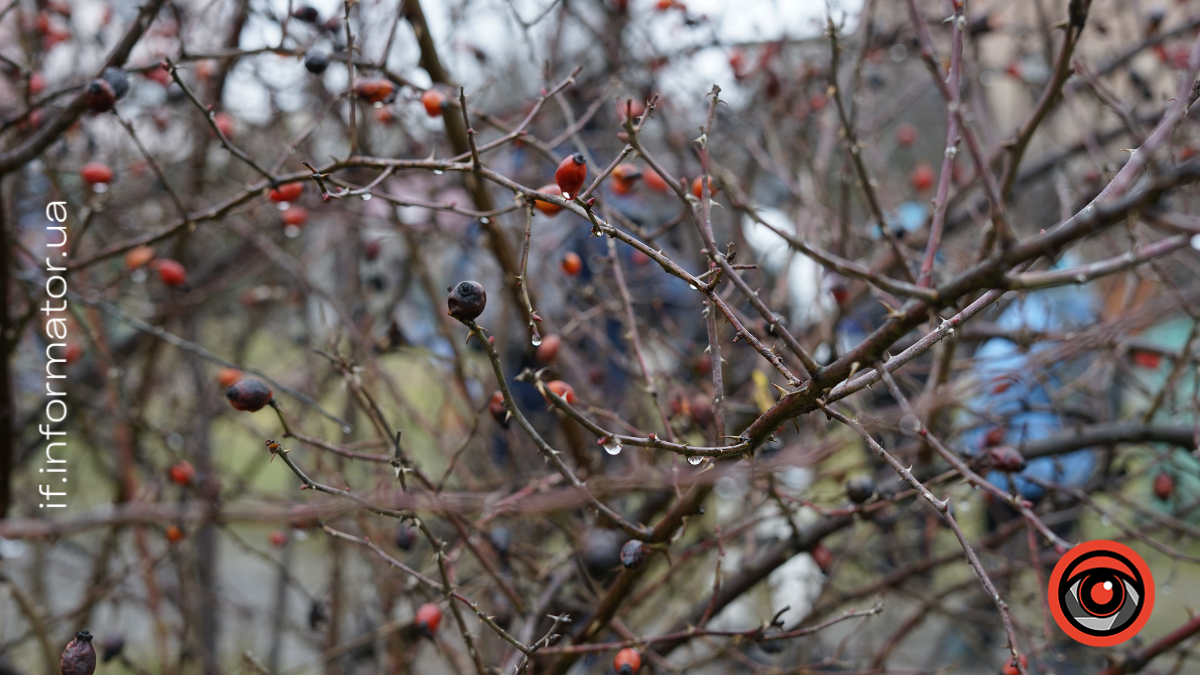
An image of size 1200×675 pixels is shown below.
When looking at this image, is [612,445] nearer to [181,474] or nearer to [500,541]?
[500,541]

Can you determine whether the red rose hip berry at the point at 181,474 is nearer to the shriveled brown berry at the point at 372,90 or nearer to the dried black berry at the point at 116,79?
the dried black berry at the point at 116,79

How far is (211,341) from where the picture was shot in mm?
4586

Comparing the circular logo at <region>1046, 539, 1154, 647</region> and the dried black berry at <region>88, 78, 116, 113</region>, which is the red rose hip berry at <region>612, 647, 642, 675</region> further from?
the dried black berry at <region>88, 78, 116, 113</region>

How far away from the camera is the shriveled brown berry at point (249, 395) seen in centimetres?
126

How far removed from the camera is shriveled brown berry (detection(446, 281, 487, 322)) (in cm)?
96

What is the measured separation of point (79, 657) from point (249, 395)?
15.5 inches

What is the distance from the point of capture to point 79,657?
1.10 m

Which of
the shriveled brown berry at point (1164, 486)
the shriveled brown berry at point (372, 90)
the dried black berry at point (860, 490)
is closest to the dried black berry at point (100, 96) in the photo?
the shriveled brown berry at point (372, 90)

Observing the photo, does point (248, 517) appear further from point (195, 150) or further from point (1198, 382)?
point (195, 150)

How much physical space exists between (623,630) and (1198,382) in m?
1.20

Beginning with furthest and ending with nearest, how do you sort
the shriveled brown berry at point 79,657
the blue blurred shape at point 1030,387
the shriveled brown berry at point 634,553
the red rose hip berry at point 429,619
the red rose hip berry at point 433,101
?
the blue blurred shape at point 1030,387 < the red rose hip berry at point 433,101 < the red rose hip berry at point 429,619 < the shriveled brown berry at point 634,553 < the shriveled brown berry at point 79,657

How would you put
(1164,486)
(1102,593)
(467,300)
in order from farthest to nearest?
(1164,486) → (1102,593) → (467,300)

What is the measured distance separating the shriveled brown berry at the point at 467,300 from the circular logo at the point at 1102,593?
2.55 ft

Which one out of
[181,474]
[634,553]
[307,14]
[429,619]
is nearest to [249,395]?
[429,619]
